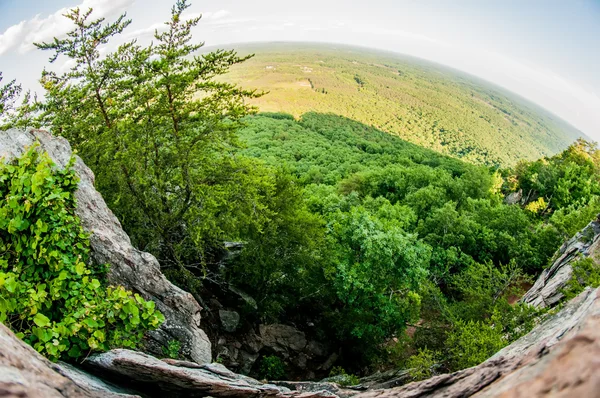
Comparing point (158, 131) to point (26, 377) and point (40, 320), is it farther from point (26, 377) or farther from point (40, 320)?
point (26, 377)

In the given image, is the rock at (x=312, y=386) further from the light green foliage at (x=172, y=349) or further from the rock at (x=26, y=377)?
the rock at (x=26, y=377)

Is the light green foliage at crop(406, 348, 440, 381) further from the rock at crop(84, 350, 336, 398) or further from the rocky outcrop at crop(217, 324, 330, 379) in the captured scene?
the rock at crop(84, 350, 336, 398)

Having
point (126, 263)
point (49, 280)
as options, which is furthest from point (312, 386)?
point (49, 280)

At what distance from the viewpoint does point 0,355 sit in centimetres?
295

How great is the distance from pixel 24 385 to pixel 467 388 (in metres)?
4.03

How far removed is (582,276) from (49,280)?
17.1 m

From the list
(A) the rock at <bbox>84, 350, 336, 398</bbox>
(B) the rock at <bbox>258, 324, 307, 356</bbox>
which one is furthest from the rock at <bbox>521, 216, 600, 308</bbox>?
(A) the rock at <bbox>84, 350, 336, 398</bbox>

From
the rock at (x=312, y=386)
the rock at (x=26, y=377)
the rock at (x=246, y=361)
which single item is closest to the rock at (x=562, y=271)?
the rock at (x=312, y=386)

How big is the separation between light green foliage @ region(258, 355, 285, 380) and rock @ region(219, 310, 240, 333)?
90.7 inches

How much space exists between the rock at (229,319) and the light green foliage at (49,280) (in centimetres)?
886

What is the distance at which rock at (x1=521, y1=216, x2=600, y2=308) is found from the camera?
14797 millimetres

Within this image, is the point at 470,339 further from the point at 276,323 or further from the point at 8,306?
the point at 8,306

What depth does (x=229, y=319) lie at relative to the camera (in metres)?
15.0

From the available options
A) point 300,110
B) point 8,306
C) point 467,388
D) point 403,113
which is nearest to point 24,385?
point 8,306
